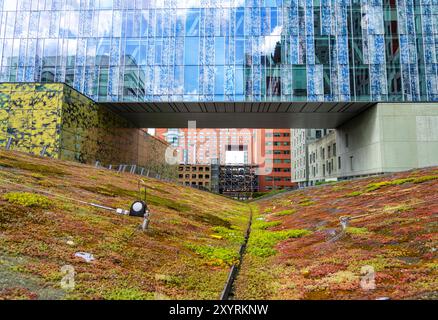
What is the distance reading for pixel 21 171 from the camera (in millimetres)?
21844

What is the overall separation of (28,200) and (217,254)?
847cm

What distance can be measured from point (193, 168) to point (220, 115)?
378 feet

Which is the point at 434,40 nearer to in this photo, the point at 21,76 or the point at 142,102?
the point at 142,102

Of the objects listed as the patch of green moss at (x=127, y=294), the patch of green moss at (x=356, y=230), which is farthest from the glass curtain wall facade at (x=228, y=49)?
the patch of green moss at (x=127, y=294)

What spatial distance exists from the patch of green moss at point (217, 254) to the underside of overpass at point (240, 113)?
3634cm

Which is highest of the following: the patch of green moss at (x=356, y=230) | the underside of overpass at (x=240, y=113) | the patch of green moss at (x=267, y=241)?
the underside of overpass at (x=240, y=113)

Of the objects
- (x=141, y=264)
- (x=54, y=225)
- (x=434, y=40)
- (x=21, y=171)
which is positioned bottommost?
(x=141, y=264)

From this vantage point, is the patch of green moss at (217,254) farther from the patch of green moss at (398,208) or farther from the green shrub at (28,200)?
the patch of green moss at (398,208)

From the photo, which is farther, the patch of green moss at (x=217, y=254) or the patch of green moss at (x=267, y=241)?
the patch of green moss at (x=267, y=241)

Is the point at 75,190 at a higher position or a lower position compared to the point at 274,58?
lower

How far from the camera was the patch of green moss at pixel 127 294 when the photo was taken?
724cm

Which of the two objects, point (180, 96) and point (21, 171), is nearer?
point (21, 171)

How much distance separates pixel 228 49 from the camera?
158ft

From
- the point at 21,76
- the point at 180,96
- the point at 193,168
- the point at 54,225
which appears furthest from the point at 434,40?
the point at 193,168
